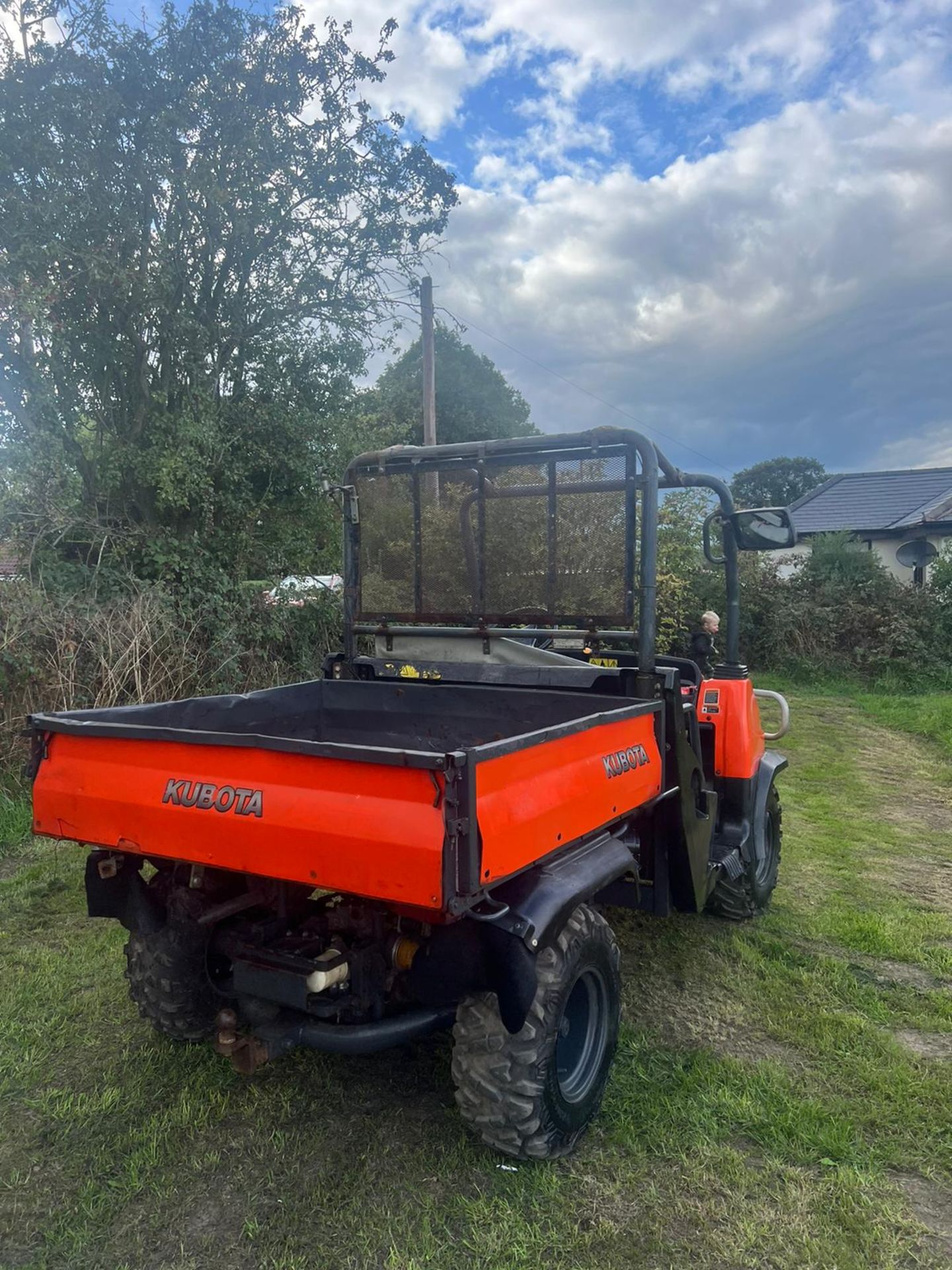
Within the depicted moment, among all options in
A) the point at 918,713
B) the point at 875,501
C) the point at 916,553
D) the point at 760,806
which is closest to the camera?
the point at 760,806

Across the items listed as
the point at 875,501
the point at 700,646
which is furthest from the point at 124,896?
the point at 875,501

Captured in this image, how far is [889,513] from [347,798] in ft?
78.1

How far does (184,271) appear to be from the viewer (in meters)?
8.80

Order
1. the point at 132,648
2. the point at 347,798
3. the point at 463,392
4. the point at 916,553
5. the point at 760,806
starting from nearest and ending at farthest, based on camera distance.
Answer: the point at 347,798 < the point at 760,806 < the point at 132,648 < the point at 916,553 < the point at 463,392

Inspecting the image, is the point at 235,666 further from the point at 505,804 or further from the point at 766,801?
the point at 505,804

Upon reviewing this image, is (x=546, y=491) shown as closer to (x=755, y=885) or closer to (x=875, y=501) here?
(x=755, y=885)

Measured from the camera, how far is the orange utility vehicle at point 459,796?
2.26m

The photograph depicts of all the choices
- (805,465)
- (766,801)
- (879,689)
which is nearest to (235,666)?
(766,801)

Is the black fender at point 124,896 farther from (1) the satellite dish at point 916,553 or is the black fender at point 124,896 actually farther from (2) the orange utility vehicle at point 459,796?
(1) the satellite dish at point 916,553

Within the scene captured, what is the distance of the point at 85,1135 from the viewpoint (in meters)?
2.73

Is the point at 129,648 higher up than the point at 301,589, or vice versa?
the point at 301,589

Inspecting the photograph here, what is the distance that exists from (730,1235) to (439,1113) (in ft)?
3.09

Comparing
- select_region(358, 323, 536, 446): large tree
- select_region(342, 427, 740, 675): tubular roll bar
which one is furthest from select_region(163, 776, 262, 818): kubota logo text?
select_region(358, 323, 536, 446): large tree

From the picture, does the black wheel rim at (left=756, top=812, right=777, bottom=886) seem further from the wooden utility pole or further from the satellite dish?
the satellite dish
